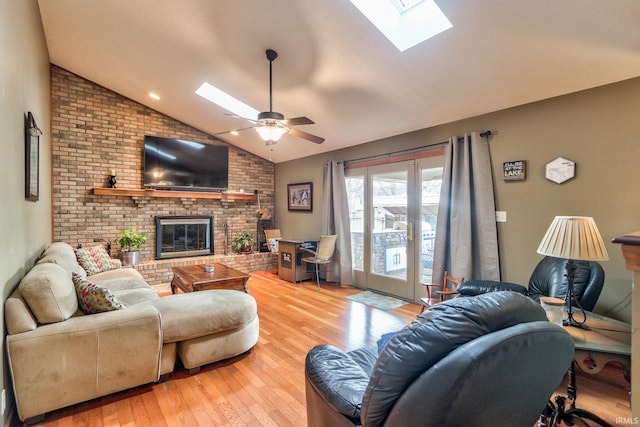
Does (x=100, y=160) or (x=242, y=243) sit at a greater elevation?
(x=100, y=160)

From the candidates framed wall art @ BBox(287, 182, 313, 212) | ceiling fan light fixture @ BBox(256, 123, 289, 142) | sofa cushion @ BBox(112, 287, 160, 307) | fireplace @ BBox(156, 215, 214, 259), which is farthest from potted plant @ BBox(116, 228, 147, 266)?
ceiling fan light fixture @ BBox(256, 123, 289, 142)

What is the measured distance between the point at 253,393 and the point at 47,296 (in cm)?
148

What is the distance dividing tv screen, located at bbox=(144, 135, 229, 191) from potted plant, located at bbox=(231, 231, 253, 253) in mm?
1068

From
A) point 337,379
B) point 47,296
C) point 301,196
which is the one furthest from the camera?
point 301,196

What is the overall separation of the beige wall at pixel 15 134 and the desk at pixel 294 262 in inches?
131

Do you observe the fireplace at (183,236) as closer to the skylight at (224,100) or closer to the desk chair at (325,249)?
the skylight at (224,100)

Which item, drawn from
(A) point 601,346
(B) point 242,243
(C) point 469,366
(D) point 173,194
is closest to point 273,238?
(B) point 242,243

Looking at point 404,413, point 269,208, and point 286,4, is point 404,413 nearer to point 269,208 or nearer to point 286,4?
point 286,4

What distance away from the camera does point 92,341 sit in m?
1.96

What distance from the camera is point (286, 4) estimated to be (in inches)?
100

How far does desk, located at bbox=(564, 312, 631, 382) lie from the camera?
1.62m

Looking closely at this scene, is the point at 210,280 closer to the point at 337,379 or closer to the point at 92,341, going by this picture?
the point at 92,341

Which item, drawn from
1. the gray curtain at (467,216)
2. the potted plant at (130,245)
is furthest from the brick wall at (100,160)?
→ the gray curtain at (467,216)

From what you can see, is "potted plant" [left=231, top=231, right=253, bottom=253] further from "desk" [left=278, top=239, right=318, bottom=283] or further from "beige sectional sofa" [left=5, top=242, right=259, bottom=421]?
"beige sectional sofa" [left=5, top=242, right=259, bottom=421]
